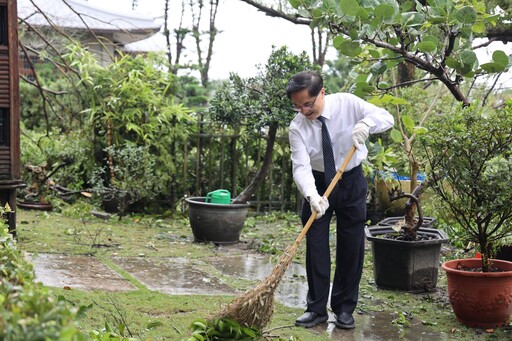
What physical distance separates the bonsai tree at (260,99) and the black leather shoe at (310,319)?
11.3ft

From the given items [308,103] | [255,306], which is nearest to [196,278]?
[255,306]

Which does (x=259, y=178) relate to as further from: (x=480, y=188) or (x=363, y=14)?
(x=363, y=14)

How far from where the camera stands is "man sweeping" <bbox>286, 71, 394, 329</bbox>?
4.50m

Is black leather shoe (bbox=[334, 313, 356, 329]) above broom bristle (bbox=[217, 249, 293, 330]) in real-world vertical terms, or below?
below

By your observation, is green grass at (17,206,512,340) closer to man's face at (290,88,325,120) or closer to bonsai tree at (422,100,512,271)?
bonsai tree at (422,100,512,271)

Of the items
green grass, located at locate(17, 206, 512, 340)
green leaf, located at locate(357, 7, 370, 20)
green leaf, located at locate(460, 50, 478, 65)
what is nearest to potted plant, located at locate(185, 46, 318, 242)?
green grass, located at locate(17, 206, 512, 340)

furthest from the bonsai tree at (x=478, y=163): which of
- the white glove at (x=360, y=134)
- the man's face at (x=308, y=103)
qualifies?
the man's face at (x=308, y=103)

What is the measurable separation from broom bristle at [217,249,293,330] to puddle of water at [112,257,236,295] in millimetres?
1324

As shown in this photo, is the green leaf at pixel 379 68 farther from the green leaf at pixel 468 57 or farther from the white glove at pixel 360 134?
the white glove at pixel 360 134

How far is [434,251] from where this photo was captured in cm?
555

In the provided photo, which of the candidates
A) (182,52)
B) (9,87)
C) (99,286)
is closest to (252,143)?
(9,87)

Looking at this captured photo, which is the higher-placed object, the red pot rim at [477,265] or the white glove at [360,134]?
the white glove at [360,134]

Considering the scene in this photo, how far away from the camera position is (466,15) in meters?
4.41

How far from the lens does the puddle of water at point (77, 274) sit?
5.04 m
